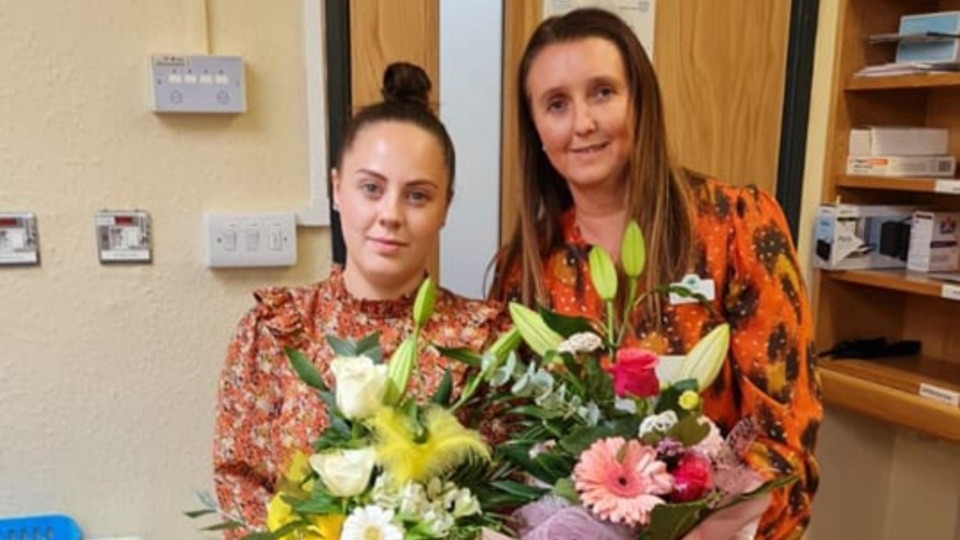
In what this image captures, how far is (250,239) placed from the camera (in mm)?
1498

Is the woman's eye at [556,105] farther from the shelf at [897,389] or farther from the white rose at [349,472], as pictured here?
the shelf at [897,389]

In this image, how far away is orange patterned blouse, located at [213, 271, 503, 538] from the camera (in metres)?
1.05

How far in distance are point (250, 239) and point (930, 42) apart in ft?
5.54

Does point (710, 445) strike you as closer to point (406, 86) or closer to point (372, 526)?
point (372, 526)

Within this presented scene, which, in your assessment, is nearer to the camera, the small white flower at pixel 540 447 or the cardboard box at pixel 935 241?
the small white flower at pixel 540 447

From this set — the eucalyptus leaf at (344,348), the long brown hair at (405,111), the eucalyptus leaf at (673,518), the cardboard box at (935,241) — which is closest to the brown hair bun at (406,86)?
the long brown hair at (405,111)

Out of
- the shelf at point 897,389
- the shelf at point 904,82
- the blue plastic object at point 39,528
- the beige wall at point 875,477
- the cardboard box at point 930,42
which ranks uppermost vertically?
the cardboard box at point 930,42

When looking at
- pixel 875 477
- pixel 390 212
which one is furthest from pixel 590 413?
pixel 875 477

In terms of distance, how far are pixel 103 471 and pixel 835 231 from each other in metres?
1.83

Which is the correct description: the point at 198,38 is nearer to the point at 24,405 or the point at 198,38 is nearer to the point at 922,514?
the point at 24,405

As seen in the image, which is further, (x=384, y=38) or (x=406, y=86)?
(x=384, y=38)

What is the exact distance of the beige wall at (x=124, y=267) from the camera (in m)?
1.39

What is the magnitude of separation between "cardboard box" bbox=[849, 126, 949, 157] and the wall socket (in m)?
1.53

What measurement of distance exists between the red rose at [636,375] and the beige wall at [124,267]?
0.98 m
